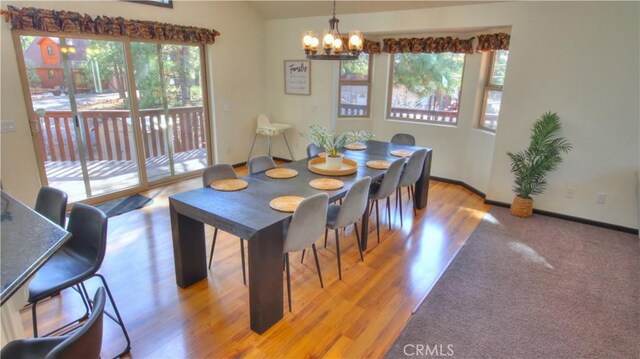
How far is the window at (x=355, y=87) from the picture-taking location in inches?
229

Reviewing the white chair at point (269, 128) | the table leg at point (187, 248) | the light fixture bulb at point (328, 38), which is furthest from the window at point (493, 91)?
the table leg at point (187, 248)

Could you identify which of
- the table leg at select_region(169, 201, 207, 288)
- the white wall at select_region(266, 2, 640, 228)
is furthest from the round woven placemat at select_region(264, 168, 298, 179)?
the white wall at select_region(266, 2, 640, 228)

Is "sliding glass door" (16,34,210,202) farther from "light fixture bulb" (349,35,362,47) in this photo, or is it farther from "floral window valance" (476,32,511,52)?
"floral window valance" (476,32,511,52)

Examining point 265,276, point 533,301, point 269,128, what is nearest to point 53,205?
point 265,276

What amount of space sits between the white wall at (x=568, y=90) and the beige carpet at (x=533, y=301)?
60 centimetres

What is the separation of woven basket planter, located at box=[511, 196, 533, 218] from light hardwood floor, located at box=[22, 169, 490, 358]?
0.82m

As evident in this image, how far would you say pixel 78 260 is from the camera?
2.06 m

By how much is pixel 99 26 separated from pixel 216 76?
172 centimetres

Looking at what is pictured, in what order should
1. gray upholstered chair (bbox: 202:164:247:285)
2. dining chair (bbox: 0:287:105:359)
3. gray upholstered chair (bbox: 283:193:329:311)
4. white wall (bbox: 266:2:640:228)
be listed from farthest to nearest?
white wall (bbox: 266:2:640:228) < gray upholstered chair (bbox: 202:164:247:285) < gray upholstered chair (bbox: 283:193:329:311) < dining chair (bbox: 0:287:105:359)

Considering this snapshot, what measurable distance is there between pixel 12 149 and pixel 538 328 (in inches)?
192

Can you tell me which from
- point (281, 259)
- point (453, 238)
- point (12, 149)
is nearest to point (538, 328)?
point (453, 238)

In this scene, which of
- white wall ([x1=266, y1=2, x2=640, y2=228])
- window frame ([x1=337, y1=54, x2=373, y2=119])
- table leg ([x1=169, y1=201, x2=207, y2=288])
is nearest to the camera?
table leg ([x1=169, y1=201, x2=207, y2=288])

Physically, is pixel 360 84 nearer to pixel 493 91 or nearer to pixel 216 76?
pixel 493 91

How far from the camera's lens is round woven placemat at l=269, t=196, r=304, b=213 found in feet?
7.81
